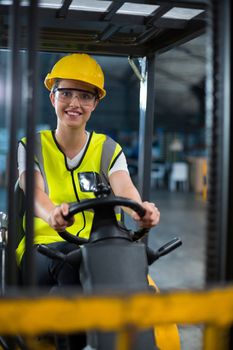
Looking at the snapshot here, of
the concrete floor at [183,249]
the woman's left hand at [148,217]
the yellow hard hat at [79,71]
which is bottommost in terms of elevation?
the concrete floor at [183,249]

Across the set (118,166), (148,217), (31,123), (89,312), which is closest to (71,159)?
(118,166)

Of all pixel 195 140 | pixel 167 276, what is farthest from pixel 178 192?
pixel 167 276

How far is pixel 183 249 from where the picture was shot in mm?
8297

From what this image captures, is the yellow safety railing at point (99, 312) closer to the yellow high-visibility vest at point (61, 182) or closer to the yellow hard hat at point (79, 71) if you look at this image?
the yellow high-visibility vest at point (61, 182)

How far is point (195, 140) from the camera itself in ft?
69.5

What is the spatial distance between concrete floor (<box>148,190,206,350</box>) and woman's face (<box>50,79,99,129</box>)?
1.04m

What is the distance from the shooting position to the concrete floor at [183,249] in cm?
446

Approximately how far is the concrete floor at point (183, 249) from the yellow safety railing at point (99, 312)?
0.70 metres

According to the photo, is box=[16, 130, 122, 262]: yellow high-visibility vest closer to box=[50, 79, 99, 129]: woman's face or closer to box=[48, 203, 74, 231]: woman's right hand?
box=[50, 79, 99, 129]: woman's face

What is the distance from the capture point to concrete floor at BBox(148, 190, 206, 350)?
176 inches

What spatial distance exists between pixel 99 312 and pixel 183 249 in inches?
278

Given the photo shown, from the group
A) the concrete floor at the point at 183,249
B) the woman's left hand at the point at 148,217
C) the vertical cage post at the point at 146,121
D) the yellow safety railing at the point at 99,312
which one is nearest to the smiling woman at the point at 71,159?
the woman's left hand at the point at 148,217

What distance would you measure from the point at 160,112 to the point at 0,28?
61.0 ft

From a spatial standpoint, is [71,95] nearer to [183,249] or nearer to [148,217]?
[148,217]
